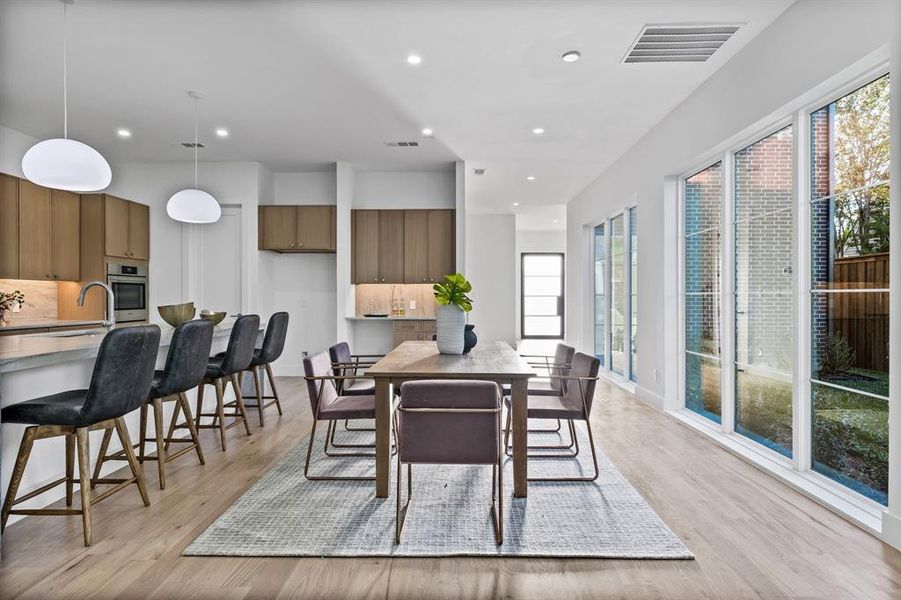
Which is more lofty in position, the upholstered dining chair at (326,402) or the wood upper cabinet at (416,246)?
the wood upper cabinet at (416,246)

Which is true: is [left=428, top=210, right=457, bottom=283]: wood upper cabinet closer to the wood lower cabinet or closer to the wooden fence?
the wood lower cabinet

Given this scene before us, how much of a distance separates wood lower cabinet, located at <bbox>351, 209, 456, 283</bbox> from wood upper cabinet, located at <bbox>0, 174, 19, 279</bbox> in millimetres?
3573

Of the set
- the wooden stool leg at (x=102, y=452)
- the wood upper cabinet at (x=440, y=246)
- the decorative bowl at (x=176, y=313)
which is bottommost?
the wooden stool leg at (x=102, y=452)

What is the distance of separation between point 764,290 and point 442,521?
8.84 ft

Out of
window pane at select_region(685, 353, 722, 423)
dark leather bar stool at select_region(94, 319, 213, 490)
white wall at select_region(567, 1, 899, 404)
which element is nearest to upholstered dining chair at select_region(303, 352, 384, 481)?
dark leather bar stool at select_region(94, 319, 213, 490)

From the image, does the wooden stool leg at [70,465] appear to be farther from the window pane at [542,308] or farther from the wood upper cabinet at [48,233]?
the window pane at [542,308]

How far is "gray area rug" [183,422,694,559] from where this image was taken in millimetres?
2236

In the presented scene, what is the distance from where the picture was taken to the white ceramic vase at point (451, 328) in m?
3.35

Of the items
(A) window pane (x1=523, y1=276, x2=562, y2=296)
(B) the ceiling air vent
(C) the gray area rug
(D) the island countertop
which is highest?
(B) the ceiling air vent

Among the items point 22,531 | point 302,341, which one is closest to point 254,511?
point 22,531

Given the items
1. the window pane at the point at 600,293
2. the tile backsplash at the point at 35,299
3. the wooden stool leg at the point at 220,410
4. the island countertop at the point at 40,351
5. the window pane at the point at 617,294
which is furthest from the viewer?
the window pane at the point at 600,293

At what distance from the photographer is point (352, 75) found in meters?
3.96

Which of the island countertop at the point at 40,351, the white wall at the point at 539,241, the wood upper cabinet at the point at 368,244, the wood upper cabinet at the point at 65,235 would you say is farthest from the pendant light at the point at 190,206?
the white wall at the point at 539,241

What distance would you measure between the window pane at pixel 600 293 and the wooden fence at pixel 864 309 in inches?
181
